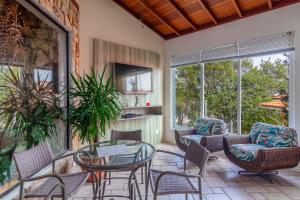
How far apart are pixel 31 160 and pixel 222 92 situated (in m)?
3.82

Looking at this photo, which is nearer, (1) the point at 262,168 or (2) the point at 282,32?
(1) the point at 262,168

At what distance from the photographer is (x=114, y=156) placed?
6.77 feet

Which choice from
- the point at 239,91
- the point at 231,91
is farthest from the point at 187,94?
the point at 239,91

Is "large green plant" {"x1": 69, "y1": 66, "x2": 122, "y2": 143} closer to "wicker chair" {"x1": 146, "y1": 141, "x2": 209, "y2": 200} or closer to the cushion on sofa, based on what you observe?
"wicker chair" {"x1": 146, "y1": 141, "x2": 209, "y2": 200}

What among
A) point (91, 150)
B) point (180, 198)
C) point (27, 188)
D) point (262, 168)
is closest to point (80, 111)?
point (91, 150)

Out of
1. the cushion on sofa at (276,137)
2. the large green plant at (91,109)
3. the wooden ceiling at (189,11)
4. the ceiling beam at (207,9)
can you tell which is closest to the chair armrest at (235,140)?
the cushion on sofa at (276,137)

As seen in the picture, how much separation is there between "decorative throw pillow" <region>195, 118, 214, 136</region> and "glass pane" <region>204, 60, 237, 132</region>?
19.2 inches

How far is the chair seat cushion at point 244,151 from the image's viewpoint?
304 cm

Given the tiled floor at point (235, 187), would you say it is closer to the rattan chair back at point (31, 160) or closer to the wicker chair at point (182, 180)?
the wicker chair at point (182, 180)

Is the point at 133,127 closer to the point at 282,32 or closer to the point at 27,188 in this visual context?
the point at 27,188

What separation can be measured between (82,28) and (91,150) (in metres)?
2.56

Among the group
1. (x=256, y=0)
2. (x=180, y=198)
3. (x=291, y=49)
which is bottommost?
(x=180, y=198)

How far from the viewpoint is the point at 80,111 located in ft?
9.50

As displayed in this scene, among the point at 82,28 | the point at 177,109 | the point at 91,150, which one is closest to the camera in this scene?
the point at 91,150
